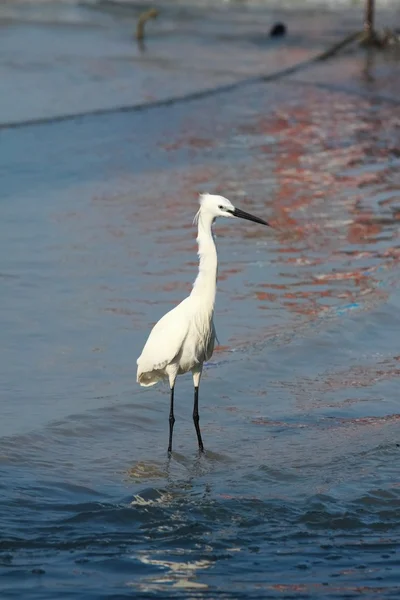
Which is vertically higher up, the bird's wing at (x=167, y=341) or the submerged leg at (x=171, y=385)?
the bird's wing at (x=167, y=341)

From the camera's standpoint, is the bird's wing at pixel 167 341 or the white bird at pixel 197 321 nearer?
the white bird at pixel 197 321

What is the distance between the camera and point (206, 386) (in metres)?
8.65

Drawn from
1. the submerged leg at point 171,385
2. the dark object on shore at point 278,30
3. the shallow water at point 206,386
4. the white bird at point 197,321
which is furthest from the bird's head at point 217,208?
the dark object on shore at point 278,30

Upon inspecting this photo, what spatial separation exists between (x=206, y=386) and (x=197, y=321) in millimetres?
1568

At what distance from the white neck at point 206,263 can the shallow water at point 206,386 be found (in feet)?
3.26

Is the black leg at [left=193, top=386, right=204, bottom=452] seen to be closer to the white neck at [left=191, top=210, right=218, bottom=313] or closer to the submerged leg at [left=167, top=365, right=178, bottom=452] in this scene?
the submerged leg at [left=167, top=365, right=178, bottom=452]

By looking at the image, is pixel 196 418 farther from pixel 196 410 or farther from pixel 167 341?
pixel 167 341

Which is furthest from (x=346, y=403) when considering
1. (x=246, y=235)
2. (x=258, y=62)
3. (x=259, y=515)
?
(x=258, y=62)

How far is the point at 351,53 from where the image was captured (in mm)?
28172

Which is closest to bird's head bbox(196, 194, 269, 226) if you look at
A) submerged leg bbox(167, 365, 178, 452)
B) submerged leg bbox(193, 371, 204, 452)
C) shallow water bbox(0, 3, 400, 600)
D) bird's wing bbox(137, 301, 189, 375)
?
bird's wing bbox(137, 301, 189, 375)

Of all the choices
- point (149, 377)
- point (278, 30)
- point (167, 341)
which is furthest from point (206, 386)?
point (278, 30)

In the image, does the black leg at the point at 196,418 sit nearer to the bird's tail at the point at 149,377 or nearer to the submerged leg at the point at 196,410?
the submerged leg at the point at 196,410

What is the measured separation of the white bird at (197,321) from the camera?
7020 mm

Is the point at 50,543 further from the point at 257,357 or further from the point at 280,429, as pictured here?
the point at 257,357
